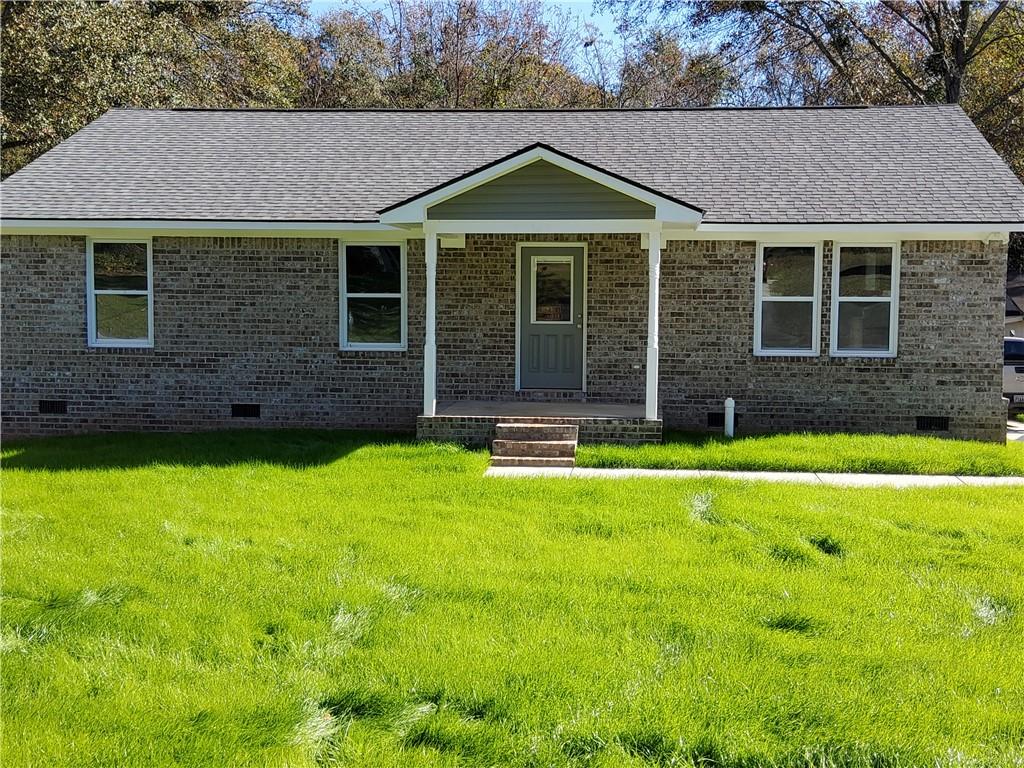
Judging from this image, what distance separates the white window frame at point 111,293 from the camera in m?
12.6

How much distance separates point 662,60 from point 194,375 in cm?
2393

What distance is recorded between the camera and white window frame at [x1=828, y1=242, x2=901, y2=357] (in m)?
12.0

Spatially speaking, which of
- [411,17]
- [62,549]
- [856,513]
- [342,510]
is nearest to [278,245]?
[342,510]

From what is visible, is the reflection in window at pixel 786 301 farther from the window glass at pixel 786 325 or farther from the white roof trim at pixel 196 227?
the white roof trim at pixel 196 227

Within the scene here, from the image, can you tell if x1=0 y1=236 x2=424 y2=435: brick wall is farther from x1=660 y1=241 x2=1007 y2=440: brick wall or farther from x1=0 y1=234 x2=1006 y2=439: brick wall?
x1=660 y1=241 x2=1007 y2=440: brick wall

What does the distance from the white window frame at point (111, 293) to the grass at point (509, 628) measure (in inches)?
182

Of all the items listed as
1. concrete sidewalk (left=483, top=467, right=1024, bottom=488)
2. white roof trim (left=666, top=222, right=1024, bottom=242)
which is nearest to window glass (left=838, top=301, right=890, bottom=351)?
white roof trim (left=666, top=222, right=1024, bottom=242)

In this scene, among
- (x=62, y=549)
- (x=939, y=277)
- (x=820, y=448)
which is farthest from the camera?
(x=939, y=277)

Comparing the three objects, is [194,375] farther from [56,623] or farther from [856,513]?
[856,513]

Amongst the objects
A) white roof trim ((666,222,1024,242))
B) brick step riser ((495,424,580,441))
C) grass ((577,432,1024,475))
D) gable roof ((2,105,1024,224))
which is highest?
gable roof ((2,105,1024,224))

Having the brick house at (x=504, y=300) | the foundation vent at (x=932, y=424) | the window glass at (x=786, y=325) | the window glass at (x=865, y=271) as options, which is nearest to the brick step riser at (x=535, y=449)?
the brick house at (x=504, y=300)

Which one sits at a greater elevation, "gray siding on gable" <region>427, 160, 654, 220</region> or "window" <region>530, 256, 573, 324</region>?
"gray siding on gable" <region>427, 160, 654, 220</region>

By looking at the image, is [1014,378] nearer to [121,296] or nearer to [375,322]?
[375,322]

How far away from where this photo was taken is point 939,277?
468 inches
